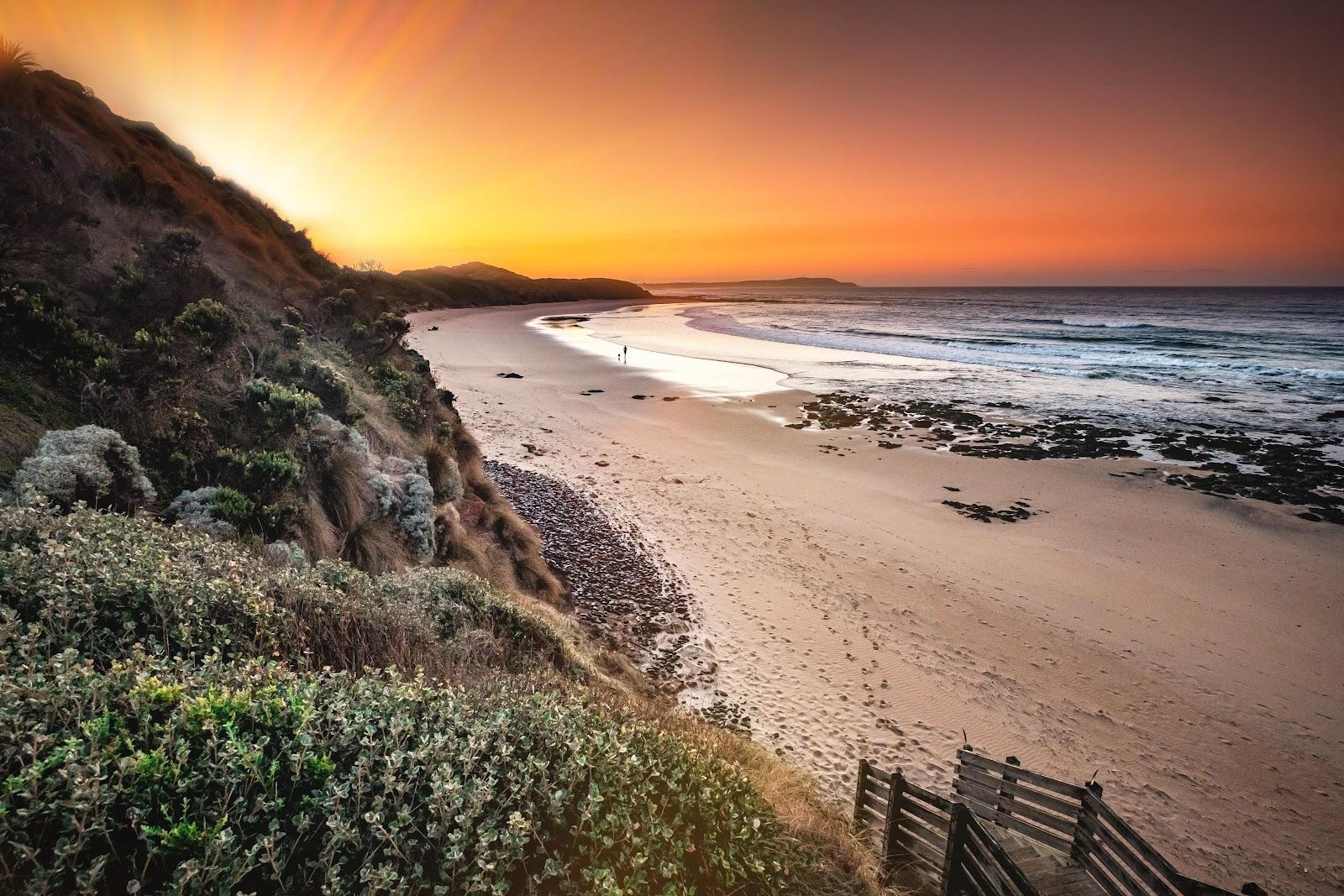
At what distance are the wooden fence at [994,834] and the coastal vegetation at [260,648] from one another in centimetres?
64

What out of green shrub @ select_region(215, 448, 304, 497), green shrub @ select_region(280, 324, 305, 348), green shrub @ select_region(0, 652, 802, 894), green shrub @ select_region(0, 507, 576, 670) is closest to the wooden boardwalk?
green shrub @ select_region(0, 652, 802, 894)

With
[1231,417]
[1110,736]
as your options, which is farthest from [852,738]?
[1231,417]

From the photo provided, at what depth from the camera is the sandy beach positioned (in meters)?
8.23

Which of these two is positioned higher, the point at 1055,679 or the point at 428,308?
the point at 428,308

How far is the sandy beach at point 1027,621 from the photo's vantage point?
27.0ft

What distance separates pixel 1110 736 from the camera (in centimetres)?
891

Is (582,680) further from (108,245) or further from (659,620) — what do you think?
(108,245)

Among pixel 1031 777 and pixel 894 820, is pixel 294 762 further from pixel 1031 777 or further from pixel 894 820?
pixel 1031 777

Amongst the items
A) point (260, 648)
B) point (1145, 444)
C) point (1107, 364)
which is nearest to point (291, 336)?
point (260, 648)

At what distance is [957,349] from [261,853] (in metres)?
60.0

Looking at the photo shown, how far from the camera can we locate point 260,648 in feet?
15.0

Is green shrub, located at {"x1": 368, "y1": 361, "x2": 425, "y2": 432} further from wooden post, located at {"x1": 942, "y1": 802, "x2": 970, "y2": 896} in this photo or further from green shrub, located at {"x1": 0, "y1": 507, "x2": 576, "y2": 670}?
wooden post, located at {"x1": 942, "y1": 802, "x2": 970, "y2": 896}

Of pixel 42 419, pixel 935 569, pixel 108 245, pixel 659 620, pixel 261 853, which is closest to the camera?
pixel 261 853

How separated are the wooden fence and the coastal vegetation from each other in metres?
0.64
